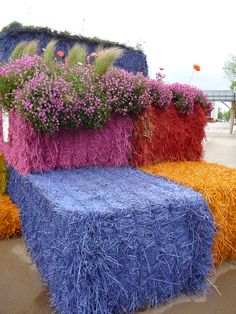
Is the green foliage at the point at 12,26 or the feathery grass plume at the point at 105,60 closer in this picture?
the feathery grass plume at the point at 105,60

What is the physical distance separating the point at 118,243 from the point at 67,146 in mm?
1484

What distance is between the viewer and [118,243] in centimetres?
182

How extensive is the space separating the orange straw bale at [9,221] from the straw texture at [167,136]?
4.56 feet

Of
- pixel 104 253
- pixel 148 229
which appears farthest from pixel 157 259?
pixel 104 253

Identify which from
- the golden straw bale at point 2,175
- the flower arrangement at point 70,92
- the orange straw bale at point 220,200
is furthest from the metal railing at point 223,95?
the golden straw bale at point 2,175

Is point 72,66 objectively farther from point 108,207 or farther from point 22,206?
point 108,207

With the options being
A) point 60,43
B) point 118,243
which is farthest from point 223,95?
point 118,243

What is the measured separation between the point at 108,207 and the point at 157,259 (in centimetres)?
49

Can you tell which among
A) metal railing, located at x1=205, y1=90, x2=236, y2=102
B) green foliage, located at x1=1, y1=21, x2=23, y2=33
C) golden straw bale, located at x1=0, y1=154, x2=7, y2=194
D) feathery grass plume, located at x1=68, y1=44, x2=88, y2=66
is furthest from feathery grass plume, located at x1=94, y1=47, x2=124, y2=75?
metal railing, located at x1=205, y1=90, x2=236, y2=102

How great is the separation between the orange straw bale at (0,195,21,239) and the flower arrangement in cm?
91

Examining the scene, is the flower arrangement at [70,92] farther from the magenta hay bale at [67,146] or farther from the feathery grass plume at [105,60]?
the magenta hay bale at [67,146]

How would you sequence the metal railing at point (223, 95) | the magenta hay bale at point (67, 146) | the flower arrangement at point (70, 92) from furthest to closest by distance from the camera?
the metal railing at point (223, 95), the magenta hay bale at point (67, 146), the flower arrangement at point (70, 92)

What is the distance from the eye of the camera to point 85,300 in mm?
1732

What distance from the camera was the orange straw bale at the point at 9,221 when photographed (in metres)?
2.93
